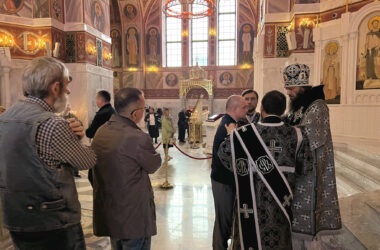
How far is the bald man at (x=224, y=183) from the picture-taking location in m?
2.52

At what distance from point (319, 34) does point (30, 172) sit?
8861 mm

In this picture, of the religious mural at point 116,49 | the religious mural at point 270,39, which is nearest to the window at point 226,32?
the religious mural at point 116,49

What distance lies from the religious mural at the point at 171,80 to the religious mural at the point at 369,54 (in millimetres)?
15907

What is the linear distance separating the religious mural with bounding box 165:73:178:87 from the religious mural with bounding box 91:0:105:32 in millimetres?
9593

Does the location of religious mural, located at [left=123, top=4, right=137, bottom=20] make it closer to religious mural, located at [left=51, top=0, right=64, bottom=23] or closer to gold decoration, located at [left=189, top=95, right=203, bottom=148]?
religious mural, located at [left=51, top=0, right=64, bottom=23]

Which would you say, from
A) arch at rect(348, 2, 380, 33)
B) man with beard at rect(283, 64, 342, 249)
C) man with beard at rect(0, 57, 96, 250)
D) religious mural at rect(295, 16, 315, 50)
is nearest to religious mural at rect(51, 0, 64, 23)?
religious mural at rect(295, 16, 315, 50)

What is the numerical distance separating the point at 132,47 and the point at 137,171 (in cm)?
2130

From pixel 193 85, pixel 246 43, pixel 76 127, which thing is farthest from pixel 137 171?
pixel 246 43

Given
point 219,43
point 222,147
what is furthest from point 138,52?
point 222,147

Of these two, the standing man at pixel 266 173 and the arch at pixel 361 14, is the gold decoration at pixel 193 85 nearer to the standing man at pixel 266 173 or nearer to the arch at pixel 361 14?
the arch at pixel 361 14

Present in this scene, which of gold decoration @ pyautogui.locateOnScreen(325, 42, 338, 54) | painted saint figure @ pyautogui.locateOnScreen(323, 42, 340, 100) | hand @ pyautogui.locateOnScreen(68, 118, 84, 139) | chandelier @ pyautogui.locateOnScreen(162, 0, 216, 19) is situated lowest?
hand @ pyautogui.locateOnScreen(68, 118, 84, 139)

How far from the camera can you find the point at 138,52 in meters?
21.6

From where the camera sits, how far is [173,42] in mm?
22234

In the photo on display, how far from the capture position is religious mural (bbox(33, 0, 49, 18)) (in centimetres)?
988
